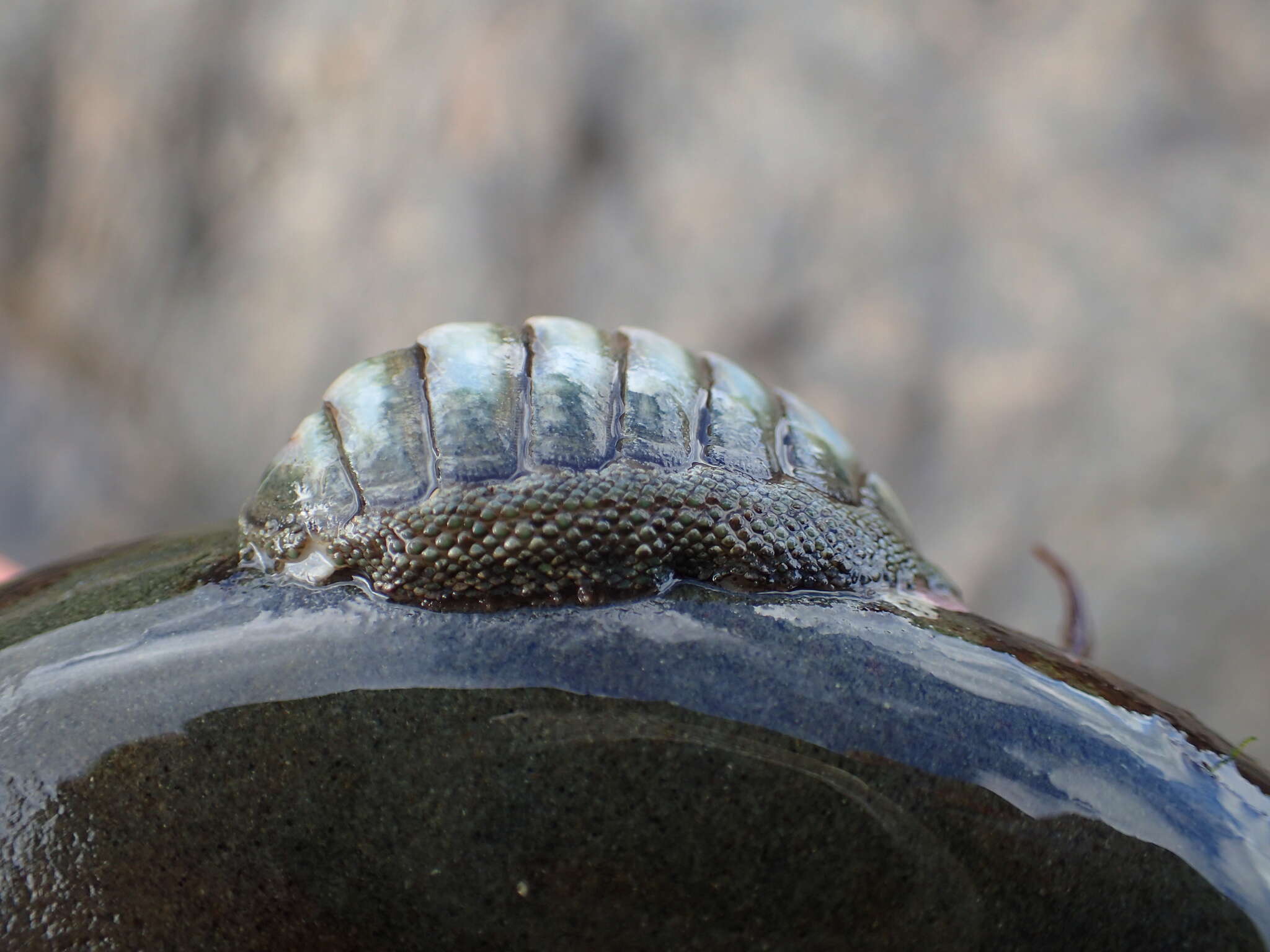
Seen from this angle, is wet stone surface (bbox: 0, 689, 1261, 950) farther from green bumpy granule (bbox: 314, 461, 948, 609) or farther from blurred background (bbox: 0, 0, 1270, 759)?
blurred background (bbox: 0, 0, 1270, 759)

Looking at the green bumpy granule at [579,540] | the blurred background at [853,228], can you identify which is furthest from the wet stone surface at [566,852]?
the blurred background at [853,228]

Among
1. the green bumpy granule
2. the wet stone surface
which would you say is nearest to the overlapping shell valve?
the green bumpy granule

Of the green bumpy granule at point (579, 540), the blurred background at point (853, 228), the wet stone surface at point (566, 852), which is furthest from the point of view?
the blurred background at point (853, 228)

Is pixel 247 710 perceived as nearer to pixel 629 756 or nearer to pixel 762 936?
pixel 629 756

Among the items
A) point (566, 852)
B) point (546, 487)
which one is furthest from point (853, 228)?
point (566, 852)

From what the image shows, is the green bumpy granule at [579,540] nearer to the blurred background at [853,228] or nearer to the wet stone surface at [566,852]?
the wet stone surface at [566,852]

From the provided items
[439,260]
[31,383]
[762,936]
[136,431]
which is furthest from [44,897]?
[31,383]
